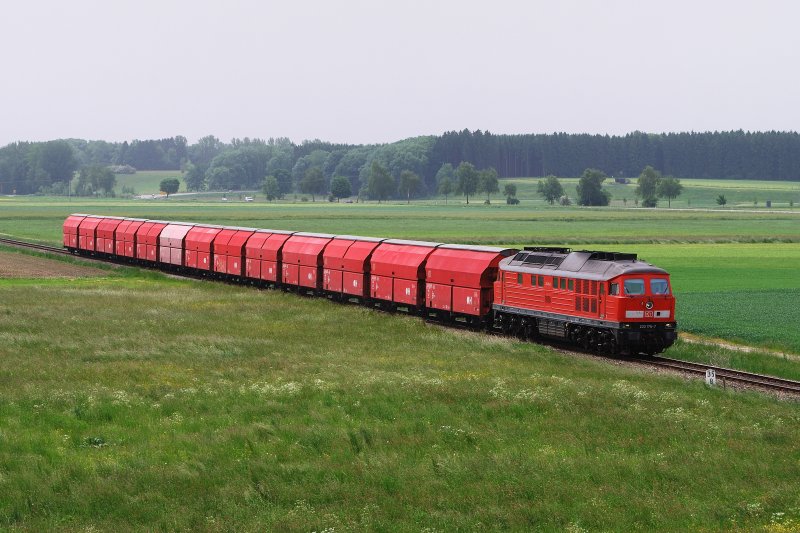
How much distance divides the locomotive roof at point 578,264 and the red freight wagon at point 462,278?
4.75 feet

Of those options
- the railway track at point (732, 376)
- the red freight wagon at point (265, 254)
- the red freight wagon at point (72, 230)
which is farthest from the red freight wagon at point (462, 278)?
the red freight wagon at point (72, 230)

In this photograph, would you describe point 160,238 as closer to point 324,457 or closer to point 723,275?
point 723,275

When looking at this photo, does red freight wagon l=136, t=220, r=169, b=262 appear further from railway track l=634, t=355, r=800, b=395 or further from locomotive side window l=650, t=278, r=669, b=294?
railway track l=634, t=355, r=800, b=395

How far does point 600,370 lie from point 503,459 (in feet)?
42.1

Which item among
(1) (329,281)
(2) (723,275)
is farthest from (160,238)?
(2) (723,275)

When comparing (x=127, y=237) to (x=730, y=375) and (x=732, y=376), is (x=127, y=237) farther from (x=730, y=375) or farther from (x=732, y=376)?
(x=732, y=376)

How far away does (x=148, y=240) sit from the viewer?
274 feet

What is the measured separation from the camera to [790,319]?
50625 millimetres

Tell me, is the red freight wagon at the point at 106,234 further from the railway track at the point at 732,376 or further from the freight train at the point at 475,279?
the railway track at the point at 732,376

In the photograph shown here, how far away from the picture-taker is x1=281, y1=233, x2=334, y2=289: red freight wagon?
60.7m

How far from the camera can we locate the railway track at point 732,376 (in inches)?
1326

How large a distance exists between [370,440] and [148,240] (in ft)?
199

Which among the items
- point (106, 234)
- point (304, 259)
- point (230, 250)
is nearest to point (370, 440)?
point (304, 259)

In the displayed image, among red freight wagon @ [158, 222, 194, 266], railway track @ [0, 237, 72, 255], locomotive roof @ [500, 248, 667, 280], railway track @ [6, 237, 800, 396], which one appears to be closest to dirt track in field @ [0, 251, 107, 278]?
red freight wagon @ [158, 222, 194, 266]
